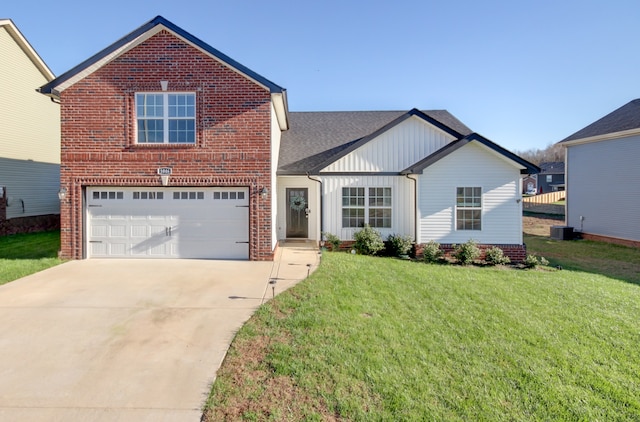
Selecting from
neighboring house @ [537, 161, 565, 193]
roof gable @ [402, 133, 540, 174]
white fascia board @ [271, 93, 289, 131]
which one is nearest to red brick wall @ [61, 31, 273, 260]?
white fascia board @ [271, 93, 289, 131]

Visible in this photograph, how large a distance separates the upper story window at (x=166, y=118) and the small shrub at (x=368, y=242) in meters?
6.36

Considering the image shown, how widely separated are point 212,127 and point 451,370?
876cm

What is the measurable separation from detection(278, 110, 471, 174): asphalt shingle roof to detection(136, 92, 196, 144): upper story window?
151 inches

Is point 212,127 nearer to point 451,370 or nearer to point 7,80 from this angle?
point 451,370

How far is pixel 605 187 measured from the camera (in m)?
15.3

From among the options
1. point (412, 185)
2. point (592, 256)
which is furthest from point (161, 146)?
point (592, 256)

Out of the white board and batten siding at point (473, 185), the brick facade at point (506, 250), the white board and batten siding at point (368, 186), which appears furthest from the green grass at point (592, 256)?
the white board and batten siding at point (368, 186)

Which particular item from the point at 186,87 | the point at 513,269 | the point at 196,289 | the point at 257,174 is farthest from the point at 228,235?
the point at 513,269

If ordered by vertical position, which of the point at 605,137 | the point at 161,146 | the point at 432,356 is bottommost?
the point at 432,356

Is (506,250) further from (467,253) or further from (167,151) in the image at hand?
(167,151)

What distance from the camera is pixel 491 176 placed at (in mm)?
10906

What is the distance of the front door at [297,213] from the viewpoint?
13156mm

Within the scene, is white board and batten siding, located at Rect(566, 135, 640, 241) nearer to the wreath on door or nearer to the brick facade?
the brick facade

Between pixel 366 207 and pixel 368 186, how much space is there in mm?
797
